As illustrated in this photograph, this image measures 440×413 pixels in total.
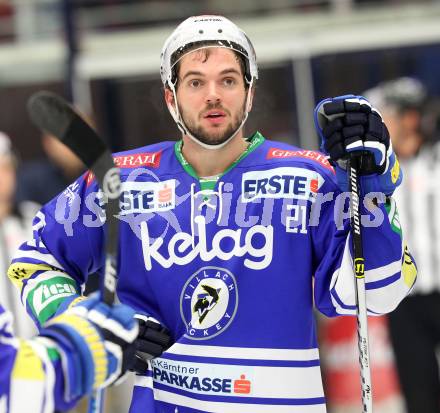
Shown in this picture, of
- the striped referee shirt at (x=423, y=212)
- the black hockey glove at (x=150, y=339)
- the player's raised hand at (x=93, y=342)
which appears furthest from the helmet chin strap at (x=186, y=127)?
the striped referee shirt at (x=423, y=212)

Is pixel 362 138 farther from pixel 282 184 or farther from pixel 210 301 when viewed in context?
pixel 210 301

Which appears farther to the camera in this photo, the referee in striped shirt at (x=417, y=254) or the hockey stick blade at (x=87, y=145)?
the referee in striped shirt at (x=417, y=254)

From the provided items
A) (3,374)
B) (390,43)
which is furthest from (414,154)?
(3,374)

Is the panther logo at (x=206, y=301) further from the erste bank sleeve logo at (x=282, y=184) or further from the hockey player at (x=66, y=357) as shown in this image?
the hockey player at (x=66, y=357)

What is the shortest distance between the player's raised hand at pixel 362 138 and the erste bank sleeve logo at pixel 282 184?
4.4 inches

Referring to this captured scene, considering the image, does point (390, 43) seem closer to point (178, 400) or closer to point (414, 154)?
point (414, 154)

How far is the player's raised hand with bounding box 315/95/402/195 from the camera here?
2.51 metres

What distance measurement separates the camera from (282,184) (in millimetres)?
2699

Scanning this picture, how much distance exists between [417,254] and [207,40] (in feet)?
7.79

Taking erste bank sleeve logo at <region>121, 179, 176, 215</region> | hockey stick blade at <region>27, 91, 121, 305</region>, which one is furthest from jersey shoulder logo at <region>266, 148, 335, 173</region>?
hockey stick blade at <region>27, 91, 121, 305</region>

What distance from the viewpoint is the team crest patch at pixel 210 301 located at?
8.66 feet

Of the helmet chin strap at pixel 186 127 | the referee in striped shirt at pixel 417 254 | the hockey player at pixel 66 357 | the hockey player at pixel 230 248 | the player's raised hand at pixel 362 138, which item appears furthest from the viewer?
the referee in striped shirt at pixel 417 254

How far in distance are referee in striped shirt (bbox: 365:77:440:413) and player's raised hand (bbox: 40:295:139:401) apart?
266cm

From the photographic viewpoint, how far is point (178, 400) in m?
2.69
